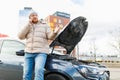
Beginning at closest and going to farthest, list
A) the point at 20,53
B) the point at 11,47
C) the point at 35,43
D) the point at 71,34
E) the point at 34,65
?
the point at 35,43
the point at 34,65
the point at 20,53
the point at 71,34
the point at 11,47

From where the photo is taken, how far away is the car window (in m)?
7.40

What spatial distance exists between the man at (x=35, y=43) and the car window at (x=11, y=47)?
0.93 meters

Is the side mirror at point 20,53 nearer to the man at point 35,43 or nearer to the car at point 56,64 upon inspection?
the car at point 56,64

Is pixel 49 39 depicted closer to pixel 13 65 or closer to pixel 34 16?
pixel 34 16

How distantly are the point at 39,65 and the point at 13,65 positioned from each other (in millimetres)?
1042

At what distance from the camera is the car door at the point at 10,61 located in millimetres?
7074

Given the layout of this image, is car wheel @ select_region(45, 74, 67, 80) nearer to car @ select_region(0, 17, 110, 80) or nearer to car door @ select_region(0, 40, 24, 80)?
car @ select_region(0, 17, 110, 80)

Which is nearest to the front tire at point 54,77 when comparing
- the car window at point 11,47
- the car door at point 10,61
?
the car door at point 10,61

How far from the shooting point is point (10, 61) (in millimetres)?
7176

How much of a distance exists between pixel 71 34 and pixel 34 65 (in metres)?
1.13

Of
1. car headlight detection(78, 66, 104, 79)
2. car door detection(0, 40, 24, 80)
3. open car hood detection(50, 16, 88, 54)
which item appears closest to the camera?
car headlight detection(78, 66, 104, 79)

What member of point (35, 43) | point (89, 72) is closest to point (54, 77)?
point (89, 72)

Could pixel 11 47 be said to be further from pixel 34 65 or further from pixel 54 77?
pixel 54 77

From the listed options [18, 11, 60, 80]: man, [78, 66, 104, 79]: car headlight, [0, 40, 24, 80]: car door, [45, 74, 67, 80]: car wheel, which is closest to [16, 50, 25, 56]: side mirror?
[0, 40, 24, 80]: car door
